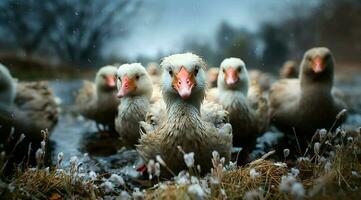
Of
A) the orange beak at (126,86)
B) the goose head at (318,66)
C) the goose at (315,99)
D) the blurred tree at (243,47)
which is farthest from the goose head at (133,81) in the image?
the blurred tree at (243,47)

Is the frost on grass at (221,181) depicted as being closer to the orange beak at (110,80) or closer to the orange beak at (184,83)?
the orange beak at (184,83)

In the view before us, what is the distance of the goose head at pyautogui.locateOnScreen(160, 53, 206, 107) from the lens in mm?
4172

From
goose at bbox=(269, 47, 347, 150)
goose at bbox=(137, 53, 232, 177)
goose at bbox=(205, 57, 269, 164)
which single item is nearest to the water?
goose at bbox=(137, 53, 232, 177)

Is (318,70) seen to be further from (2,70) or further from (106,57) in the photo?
(106,57)

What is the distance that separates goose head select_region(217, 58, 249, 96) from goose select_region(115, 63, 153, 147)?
906mm

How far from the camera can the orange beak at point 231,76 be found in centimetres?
586

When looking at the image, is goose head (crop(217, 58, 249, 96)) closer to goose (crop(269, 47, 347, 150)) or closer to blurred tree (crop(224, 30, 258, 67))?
goose (crop(269, 47, 347, 150))

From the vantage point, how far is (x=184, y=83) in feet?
13.6

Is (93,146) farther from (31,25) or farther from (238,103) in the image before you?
(31,25)

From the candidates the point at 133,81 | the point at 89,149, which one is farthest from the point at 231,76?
the point at 89,149

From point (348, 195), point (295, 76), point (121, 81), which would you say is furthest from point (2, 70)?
point (295, 76)

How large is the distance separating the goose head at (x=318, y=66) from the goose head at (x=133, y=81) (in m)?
2.09

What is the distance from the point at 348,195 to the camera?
12.0 feet

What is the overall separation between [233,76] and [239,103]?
14.9 inches
